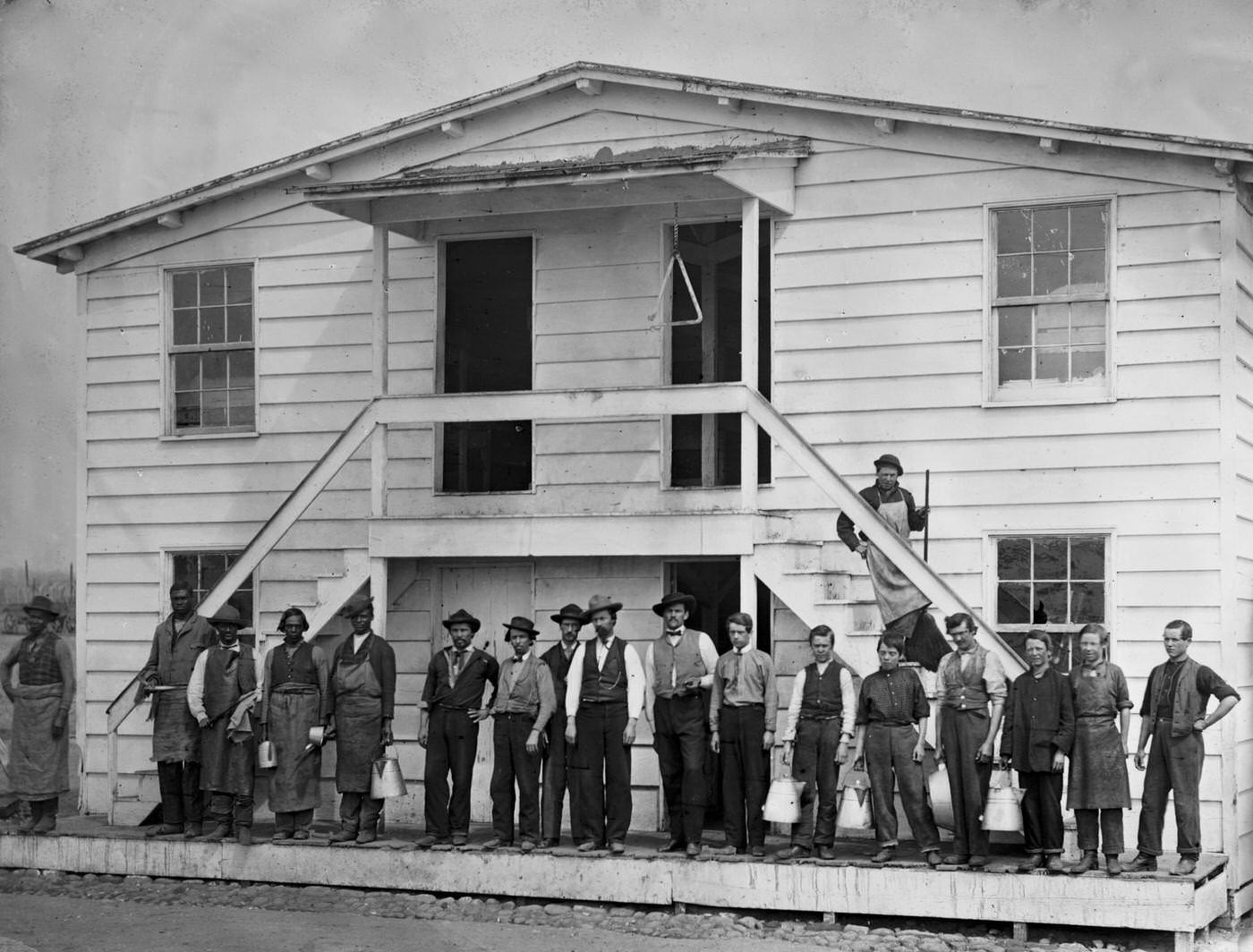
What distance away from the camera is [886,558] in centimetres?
1420

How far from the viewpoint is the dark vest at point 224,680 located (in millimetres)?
15383

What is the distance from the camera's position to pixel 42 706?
53.3ft

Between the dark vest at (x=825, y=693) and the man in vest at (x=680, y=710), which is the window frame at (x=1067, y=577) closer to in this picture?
the dark vest at (x=825, y=693)

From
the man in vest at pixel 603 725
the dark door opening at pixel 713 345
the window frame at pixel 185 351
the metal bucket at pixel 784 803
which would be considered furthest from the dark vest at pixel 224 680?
the metal bucket at pixel 784 803

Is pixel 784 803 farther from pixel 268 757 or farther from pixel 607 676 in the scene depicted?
pixel 268 757

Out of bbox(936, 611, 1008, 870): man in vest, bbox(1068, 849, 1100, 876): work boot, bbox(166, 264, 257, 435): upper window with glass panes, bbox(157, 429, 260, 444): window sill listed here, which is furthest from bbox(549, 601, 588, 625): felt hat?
bbox(166, 264, 257, 435): upper window with glass panes

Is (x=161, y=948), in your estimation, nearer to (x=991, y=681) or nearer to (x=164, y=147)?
(x=991, y=681)

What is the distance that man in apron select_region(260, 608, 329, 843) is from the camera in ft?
49.6

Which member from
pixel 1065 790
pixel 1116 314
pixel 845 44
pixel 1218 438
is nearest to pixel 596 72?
pixel 1116 314

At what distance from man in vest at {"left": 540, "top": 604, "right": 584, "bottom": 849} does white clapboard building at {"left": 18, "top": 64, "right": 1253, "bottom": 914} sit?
0.95 meters

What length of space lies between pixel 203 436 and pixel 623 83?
5.56 metres

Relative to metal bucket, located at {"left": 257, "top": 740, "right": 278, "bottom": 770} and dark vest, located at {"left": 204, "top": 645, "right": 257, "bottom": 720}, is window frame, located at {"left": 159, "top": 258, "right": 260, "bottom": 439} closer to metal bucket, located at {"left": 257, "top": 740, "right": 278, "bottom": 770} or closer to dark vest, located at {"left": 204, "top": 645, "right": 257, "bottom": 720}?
dark vest, located at {"left": 204, "top": 645, "right": 257, "bottom": 720}

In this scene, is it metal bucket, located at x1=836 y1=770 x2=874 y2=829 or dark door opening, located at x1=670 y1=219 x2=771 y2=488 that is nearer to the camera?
metal bucket, located at x1=836 y1=770 x2=874 y2=829

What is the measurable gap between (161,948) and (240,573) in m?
4.54
